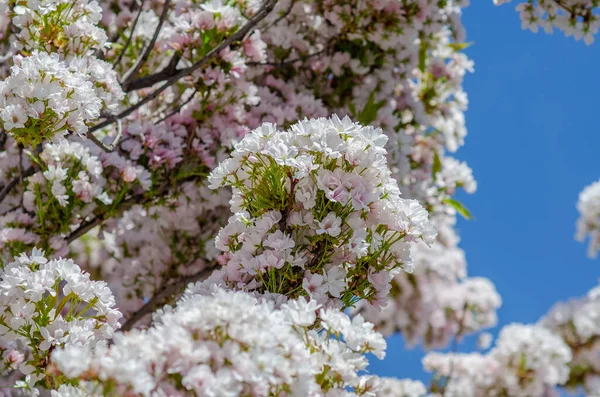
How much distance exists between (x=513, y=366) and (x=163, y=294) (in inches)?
209

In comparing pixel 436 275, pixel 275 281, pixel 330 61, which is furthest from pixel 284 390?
pixel 436 275

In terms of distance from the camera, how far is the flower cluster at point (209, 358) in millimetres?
1544

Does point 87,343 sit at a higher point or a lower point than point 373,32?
lower

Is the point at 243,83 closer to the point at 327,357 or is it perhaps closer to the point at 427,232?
the point at 427,232

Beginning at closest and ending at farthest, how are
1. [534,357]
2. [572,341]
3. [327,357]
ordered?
[327,357], [534,357], [572,341]

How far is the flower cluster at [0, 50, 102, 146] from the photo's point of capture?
2443 millimetres

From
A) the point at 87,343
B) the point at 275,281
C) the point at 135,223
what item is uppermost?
the point at 135,223

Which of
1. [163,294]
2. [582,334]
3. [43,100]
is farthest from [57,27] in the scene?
[582,334]

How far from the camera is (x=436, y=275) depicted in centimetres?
956

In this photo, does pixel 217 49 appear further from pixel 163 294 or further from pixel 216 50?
pixel 163 294

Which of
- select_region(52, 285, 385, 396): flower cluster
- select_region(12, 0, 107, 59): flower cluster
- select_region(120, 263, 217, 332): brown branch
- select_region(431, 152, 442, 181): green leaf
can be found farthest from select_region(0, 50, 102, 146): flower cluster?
select_region(431, 152, 442, 181): green leaf

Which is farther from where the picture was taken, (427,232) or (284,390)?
(427,232)

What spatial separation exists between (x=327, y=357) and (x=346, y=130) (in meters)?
0.74

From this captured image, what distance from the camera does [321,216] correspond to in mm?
2230
